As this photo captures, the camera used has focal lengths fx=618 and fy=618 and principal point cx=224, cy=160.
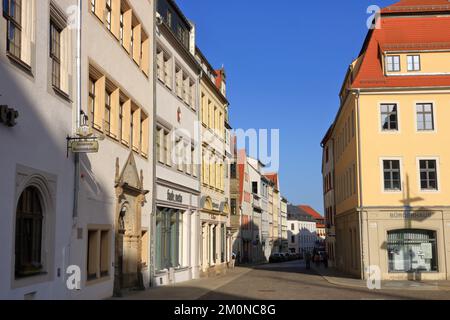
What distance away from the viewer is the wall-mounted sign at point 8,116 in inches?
477

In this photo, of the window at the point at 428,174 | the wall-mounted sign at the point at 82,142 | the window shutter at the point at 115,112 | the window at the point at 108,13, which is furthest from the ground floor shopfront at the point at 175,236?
the window at the point at 428,174

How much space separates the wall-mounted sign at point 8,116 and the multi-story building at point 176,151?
14.5 metres

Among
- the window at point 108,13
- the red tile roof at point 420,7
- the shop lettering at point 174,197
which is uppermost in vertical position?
the red tile roof at point 420,7

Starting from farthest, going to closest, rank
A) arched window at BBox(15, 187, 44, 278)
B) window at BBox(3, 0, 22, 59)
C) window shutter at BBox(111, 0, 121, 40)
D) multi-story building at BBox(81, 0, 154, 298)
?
window shutter at BBox(111, 0, 121, 40) → multi-story building at BBox(81, 0, 154, 298) → arched window at BBox(15, 187, 44, 278) → window at BBox(3, 0, 22, 59)

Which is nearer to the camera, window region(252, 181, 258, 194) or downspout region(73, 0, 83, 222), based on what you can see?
downspout region(73, 0, 83, 222)

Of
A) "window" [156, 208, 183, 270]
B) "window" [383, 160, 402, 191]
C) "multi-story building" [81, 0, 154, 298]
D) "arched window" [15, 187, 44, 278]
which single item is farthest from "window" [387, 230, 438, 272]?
"arched window" [15, 187, 44, 278]

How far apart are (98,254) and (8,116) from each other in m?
8.20

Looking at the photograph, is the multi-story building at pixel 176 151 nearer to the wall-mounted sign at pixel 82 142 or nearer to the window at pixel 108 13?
the window at pixel 108 13

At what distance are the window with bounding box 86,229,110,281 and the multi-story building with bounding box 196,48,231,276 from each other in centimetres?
1627

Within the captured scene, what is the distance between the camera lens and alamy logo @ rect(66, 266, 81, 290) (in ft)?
54.2

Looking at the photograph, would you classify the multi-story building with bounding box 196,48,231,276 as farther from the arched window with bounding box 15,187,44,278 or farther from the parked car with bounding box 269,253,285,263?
the parked car with bounding box 269,253,285,263

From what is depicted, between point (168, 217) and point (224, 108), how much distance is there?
63.0 feet

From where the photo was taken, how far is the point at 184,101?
3334cm

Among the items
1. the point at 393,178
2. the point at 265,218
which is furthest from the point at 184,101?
the point at 265,218
